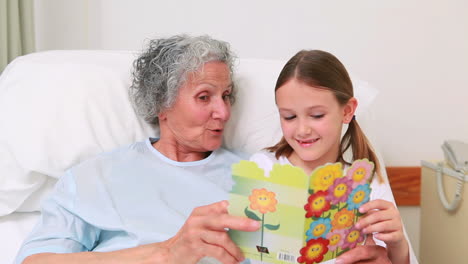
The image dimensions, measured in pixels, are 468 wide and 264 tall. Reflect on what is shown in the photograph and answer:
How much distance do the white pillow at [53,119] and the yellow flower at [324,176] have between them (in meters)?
0.85

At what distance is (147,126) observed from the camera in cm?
169

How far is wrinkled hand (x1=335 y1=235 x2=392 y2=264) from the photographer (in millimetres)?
1041

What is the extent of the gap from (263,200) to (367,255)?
0.29 m

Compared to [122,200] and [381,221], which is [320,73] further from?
[122,200]

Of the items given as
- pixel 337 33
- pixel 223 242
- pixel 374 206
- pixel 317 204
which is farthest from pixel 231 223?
pixel 337 33

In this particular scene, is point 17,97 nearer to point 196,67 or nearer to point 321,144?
point 196,67

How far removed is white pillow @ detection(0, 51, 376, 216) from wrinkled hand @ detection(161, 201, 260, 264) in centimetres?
59

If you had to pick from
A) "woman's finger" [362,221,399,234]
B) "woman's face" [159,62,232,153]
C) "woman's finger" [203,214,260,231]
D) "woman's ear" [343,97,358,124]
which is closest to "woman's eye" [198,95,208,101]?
"woman's face" [159,62,232,153]

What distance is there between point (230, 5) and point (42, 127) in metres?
0.89

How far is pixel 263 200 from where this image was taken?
95 centimetres

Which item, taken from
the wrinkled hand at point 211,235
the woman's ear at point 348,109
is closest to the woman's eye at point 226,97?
the woman's ear at point 348,109

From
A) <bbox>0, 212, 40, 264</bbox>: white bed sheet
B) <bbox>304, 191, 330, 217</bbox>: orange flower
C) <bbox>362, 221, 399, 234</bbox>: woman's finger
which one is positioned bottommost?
<bbox>0, 212, 40, 264</bbox>: white bed sheet

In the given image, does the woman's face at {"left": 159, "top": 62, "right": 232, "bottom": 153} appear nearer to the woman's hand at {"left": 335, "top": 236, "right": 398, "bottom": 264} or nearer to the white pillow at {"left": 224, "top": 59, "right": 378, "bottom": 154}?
the white pillow at {"left": 224, "top": 59, "right": 378, "bottom": 154}

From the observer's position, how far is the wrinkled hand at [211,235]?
976 mm
